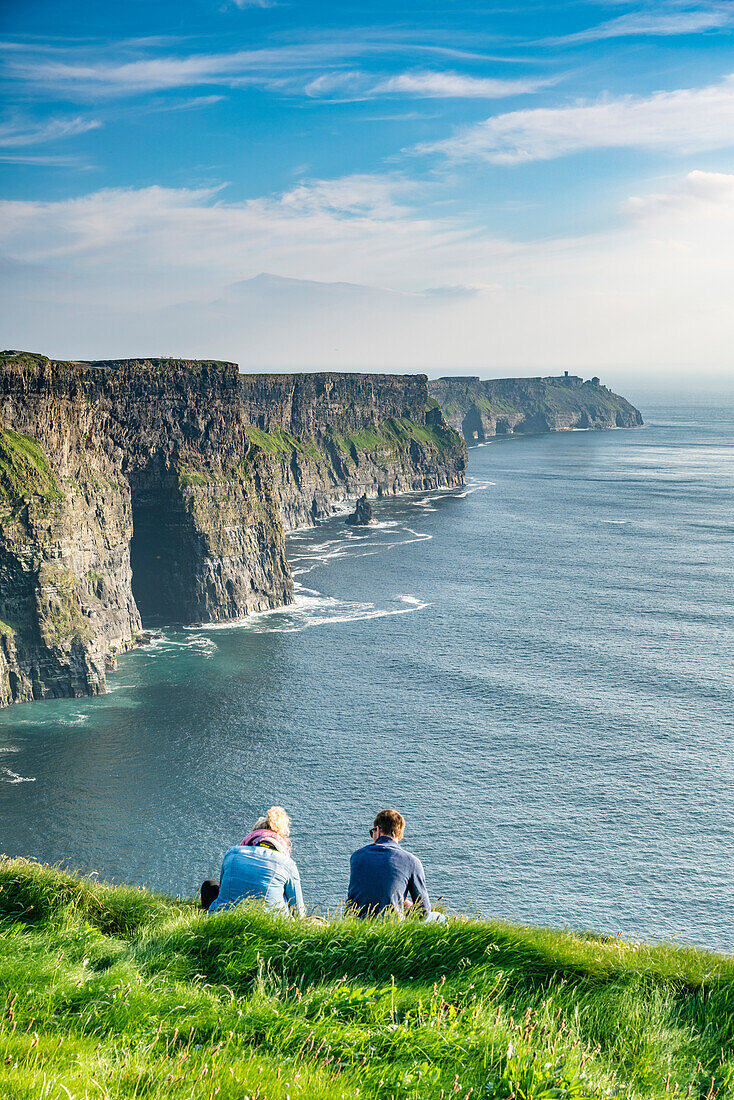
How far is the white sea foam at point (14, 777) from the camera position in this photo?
67625 millimetres

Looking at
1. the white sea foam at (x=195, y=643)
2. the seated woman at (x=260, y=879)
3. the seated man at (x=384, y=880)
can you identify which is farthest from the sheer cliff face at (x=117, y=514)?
the seated man at (x=384, y=880)

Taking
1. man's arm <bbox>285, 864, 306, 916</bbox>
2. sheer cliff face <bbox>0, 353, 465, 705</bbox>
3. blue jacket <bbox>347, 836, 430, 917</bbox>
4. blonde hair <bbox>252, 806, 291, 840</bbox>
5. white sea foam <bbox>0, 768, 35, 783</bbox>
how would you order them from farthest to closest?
sheer cliff face <bbox>0, 353, 465, 705</bbox>, white sea foam <bbox>0, 768, 35, 783</bbox>, blonde hair <bbox>252, 806, 291, 840</bbox>, blue jacket <bbox>347, 836, 430, 917</bbox>, man's arm <bbox>285, 864, 306, 916</bbox>

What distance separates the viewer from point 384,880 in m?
11.8

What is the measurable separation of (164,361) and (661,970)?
422 feet

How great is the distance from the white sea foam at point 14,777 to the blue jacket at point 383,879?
63380mm

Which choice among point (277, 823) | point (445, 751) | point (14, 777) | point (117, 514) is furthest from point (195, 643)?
point (277, 823)

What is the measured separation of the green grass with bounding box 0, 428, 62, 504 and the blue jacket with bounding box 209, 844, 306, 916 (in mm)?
84715

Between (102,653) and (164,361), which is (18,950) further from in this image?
(164,361)

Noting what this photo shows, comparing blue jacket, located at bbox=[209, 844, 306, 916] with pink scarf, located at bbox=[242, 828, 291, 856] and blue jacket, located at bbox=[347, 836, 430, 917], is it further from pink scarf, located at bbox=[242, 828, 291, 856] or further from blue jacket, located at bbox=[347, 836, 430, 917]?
A: blue jacket, located at bbox=[347, 836, 430, 917]

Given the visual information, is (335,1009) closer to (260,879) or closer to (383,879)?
(260,879)

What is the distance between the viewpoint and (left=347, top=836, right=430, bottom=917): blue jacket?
38.4 feet

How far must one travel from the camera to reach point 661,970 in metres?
10.0

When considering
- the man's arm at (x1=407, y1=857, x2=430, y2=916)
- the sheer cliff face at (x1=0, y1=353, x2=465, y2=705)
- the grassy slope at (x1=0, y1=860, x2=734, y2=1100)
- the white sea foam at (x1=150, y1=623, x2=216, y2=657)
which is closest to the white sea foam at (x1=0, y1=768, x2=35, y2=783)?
the sheer cliff face at (x1=0, y1=353, x2=465, y2=705)

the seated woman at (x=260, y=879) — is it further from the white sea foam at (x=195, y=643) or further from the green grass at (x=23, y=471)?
the white sea foam at (x=195, y=643)
